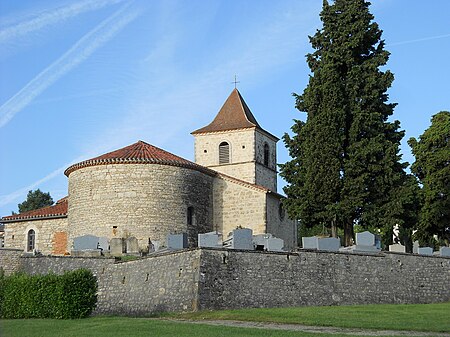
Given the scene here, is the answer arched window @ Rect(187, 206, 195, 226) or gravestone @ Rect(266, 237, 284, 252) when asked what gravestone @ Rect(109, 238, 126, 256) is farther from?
arched window @ Rect(187, 206, 195, 226)

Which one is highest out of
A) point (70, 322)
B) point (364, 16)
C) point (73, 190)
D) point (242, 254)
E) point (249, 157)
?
point (364, 16)

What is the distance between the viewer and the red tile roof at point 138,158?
136ft

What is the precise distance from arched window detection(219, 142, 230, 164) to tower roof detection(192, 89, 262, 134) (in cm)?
124

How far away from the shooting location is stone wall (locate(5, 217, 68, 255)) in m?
45.2

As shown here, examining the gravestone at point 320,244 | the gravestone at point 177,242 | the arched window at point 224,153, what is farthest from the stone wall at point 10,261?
the arched window at point 224,153

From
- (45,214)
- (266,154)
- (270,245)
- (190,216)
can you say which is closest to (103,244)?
(190,216)

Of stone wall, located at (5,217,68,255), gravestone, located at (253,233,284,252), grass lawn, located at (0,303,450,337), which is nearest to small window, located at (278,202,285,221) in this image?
stone wall, located at (5,217,68,255)

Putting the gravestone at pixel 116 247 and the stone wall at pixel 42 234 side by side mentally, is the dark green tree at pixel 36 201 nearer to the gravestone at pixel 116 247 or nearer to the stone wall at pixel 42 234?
the stone wall at pixel 42 234

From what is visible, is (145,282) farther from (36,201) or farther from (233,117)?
(36,201)

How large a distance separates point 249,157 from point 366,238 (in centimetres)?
2568

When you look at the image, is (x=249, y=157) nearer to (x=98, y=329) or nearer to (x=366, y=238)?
(x=366, y=238)

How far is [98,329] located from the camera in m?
21.0

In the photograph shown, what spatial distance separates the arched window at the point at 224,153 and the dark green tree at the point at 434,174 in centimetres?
1657

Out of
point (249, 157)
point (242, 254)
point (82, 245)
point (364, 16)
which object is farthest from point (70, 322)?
point (249, 157)
